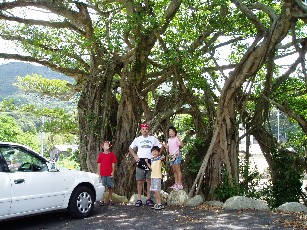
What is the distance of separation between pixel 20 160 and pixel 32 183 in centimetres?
46

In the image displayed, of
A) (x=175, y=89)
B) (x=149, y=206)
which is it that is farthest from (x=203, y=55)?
(x=149, y=206)

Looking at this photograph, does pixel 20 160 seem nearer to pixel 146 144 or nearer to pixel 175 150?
pixel 146 144

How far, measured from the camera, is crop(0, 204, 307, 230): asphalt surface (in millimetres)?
7340

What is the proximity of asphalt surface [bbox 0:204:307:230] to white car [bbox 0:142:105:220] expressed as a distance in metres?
0.34

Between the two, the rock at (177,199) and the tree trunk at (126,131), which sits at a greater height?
the tree trunk at (126,131)

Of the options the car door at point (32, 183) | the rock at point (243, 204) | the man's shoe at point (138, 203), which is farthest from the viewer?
the man's shoe at point (138, 203)

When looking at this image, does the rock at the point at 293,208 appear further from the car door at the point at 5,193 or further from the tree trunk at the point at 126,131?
the car door at the point at 5,193

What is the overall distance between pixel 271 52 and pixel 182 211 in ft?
A: 13.6

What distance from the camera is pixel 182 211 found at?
348 inches

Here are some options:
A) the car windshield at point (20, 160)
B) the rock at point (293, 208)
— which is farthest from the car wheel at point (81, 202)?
the rock at point (293, 208)

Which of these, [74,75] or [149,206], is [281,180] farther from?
[74,75]

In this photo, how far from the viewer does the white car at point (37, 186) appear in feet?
23.3

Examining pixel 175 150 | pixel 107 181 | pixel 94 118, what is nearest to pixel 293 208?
pixel 175 150

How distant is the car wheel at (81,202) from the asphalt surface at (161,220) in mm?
138
